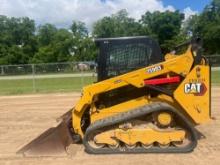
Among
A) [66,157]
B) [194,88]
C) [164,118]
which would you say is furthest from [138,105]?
[66,157]

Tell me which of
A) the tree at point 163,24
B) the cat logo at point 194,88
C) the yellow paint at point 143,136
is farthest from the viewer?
the tree at point 163,24

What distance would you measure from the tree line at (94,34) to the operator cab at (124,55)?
6470 cm

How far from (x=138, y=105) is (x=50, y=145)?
6.00 ft

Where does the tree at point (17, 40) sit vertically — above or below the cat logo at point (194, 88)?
above

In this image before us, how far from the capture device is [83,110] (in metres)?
8.62

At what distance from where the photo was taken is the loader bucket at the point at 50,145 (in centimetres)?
817

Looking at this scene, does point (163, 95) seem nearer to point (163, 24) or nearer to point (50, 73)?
point (50, 73)

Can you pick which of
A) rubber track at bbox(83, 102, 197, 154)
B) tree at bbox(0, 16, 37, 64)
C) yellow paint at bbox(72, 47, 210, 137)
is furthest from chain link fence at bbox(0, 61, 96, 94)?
tree at bbox(0, 16, 37, 64)

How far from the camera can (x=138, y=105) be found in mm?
8508

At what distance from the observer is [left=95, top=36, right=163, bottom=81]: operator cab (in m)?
8.49

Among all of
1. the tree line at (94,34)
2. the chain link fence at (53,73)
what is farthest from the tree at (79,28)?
the chain link fence at (53,73)

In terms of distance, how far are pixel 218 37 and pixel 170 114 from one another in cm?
6707

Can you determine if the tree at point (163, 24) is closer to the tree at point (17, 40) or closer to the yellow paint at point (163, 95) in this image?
the tree at point (17, 40)

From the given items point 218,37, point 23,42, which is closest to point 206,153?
point 218,37
